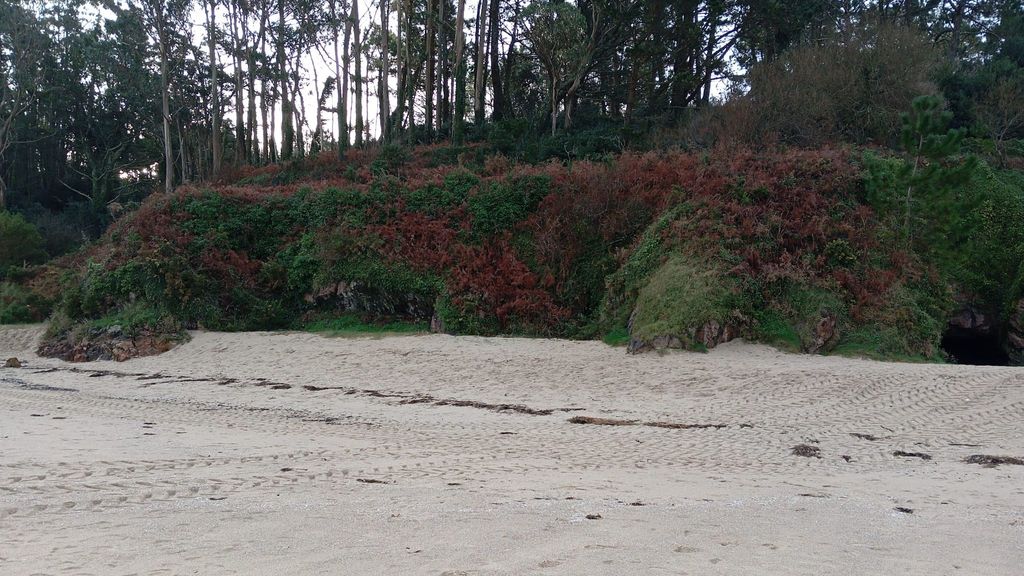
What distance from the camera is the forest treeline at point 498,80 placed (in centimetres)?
2369

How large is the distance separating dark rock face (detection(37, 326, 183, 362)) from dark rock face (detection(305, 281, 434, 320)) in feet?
13.6

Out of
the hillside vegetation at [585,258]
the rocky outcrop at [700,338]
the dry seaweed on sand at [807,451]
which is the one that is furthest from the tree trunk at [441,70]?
the dry seaweed on sand at [807,451]

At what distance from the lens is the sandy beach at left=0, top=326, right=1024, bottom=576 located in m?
4.33

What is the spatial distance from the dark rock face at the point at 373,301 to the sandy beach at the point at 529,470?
15.4 feet

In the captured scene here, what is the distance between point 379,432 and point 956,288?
1535 centimetres

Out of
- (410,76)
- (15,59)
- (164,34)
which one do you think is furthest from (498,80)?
(15,59)

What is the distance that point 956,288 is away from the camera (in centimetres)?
1692

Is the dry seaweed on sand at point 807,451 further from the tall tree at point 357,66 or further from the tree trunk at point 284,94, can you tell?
the tree trunk at point 284,94

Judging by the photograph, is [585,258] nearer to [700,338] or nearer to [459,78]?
[700,338]

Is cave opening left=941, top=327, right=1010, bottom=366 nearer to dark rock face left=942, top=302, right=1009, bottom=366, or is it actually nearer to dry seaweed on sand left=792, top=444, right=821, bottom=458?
dark rock face left=942, top=302, right=1009, bottom=366

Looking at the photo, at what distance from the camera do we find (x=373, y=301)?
1923 centimetres

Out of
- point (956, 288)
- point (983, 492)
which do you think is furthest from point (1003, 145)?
point (983, 492)

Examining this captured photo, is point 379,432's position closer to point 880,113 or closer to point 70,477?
point 70,477

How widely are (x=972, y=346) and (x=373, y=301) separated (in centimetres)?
1624
